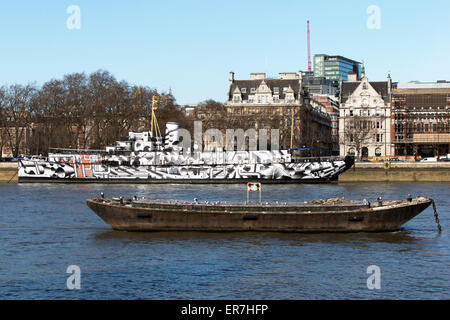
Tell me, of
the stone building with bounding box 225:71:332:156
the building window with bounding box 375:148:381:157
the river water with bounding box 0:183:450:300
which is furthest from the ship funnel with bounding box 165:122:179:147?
the building window with bounding box 375:148:381:157

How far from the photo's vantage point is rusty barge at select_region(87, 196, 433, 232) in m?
35.1

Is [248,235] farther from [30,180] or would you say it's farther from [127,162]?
[30,180]

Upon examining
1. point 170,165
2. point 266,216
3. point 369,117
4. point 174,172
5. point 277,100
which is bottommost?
point 266,216

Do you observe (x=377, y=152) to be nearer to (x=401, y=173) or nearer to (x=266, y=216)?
(x=401, y=173)

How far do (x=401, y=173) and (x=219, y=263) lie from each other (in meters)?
72.4

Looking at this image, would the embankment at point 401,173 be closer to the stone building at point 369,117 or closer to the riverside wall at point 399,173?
the riverside wall at point 399,173

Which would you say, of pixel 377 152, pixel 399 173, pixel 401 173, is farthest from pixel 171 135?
pixel 377 152

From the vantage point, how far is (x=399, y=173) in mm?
96125

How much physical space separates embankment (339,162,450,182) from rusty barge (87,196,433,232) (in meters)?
59.7

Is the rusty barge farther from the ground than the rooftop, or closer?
closer

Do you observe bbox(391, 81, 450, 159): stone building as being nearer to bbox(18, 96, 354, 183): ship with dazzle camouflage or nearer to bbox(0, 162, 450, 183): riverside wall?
bbox(0, 162, 450, 183): riverside wall

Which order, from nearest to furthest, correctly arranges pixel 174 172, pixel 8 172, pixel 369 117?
pixel 174 172, pixel 8 172, pixel 369 117

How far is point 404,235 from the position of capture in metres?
35.5
